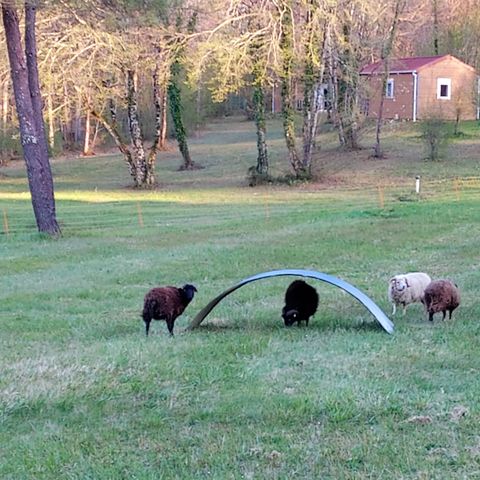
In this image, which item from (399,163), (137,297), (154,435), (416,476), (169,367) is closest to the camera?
(416,476)

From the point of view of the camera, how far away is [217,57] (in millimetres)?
34656

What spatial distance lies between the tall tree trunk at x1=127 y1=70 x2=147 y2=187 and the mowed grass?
58.6ft

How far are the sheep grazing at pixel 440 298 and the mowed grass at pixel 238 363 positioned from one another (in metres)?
0.22

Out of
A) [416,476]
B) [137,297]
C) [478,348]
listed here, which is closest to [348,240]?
[137,297]

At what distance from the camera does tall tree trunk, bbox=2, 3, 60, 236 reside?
23.2 metres

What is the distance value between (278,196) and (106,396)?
2946 cm

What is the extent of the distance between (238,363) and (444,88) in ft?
186

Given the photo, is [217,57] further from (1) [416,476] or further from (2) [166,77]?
(1) [416,476]

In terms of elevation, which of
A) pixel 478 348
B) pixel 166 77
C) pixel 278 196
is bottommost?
pixel 278 196

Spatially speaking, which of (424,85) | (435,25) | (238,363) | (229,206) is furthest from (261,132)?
(238,363)

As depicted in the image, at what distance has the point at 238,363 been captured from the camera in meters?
7.87

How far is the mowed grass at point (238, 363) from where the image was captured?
5.26 meters

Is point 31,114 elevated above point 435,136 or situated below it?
above

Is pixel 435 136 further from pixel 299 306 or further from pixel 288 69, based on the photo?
pixel 299 306
